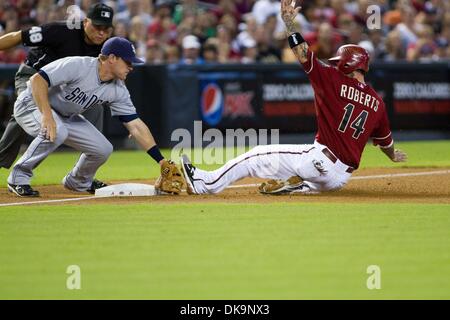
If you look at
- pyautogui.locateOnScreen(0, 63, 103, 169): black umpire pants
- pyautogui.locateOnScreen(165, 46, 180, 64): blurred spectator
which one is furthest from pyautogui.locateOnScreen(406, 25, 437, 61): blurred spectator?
pyautogui.locateOnScreen(0, 63, 103, 169): black umpire pants

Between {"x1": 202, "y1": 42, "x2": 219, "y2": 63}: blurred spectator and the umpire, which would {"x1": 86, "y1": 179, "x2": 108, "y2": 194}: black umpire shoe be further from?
{"x1": 202, "y1": 42, "x2": 219, "y2": 63}: blurred spectator

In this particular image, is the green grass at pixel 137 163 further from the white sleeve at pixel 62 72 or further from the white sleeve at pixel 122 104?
the white sleeve at pixel 62 72

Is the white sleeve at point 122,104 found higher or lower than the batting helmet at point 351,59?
lower

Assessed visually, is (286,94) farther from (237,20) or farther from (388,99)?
(237,20)

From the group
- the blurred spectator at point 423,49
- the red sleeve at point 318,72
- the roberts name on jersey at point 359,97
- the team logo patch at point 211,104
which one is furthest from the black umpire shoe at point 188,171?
the blurred spectator at point 423,49

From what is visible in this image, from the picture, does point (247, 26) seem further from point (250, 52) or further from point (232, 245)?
point (232, 245)

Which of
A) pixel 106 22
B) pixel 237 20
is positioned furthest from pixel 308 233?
pixel 237 20
